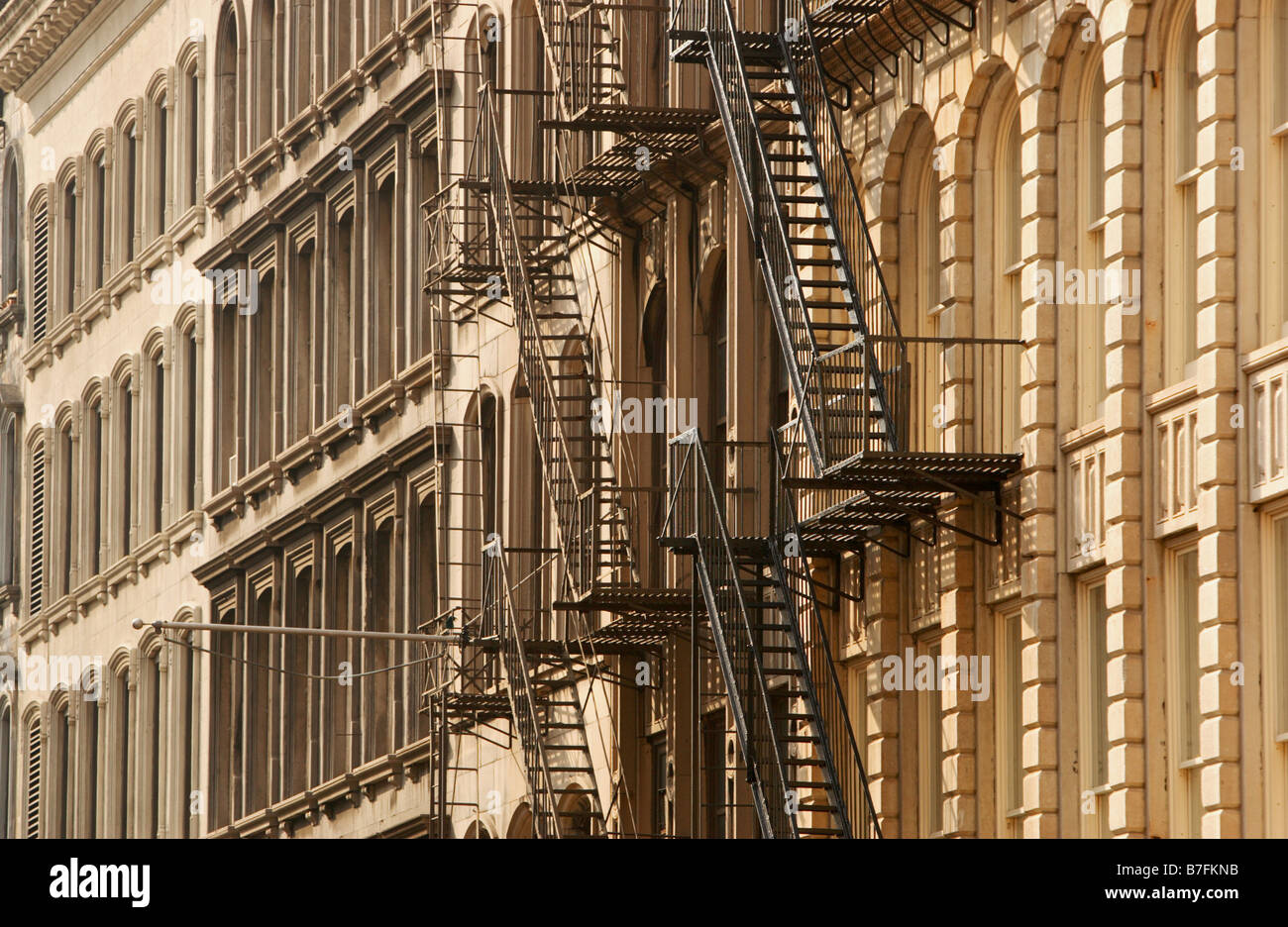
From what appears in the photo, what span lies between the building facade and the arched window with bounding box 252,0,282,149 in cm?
7

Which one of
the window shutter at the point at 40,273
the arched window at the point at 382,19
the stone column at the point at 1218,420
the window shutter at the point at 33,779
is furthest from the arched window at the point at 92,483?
the stone column at the point at 1218,420

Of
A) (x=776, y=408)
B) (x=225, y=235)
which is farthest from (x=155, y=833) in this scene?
(x=776, y=408)

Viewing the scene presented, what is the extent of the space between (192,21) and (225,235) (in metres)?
4.90

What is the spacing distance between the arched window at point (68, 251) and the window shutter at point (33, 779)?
8.38m

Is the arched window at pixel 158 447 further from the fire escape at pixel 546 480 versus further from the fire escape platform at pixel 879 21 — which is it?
the fire escape platform at pixel 879 21

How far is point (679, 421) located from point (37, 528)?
3253 cm

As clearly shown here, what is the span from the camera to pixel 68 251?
2534 inches

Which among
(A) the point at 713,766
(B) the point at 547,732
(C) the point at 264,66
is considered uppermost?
(C) the point at 264,66

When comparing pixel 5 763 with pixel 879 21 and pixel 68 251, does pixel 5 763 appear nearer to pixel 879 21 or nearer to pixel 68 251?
pixel 68 251

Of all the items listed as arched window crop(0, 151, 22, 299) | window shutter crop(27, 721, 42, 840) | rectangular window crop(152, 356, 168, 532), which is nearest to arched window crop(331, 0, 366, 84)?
rectangular window crop(152, 356, 168, 532)

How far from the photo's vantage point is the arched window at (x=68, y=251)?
63.8 meters

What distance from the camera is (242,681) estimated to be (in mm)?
52438

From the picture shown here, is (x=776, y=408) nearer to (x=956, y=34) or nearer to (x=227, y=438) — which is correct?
(x=956, y=34)

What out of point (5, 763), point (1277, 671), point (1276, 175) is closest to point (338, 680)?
point (5, 763)
